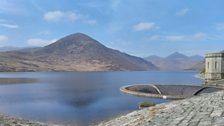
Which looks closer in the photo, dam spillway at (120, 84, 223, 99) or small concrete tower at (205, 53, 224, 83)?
dam spillway at (120, 84, 223, 99)

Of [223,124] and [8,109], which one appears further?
[8,109]

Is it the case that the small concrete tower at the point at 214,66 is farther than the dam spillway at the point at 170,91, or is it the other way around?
the small concrete tower at the point at 214,66

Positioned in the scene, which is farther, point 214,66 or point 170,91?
point 214,66

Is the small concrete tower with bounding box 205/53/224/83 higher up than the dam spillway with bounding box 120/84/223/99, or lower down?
higher up

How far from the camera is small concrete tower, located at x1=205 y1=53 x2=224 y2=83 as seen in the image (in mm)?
68000

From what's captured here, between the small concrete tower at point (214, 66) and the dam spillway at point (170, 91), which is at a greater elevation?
the small concrete tower at point (214, 66)

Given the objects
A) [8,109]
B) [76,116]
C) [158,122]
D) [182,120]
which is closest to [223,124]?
[182,120]

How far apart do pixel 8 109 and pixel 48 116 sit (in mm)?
10327

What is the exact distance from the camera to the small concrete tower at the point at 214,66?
68000mm

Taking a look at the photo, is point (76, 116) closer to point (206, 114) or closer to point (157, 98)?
point (157, 98)

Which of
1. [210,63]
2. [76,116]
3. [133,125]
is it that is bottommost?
[76,116]

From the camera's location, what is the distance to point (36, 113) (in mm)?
41031

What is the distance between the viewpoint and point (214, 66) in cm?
6938

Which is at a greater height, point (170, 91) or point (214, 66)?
point (214, 66)
